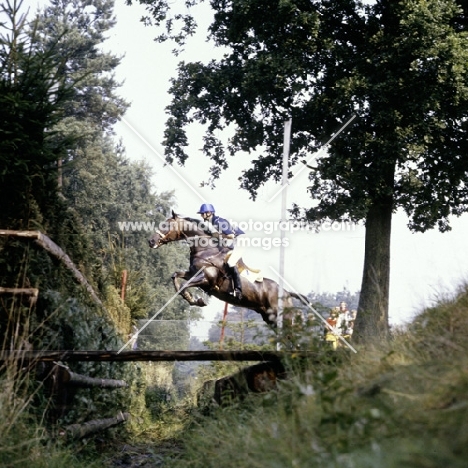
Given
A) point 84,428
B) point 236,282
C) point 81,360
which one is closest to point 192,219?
point 236,282

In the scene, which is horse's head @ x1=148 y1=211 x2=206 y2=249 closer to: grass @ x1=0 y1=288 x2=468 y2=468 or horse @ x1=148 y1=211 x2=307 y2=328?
horse @ x1=148 y1=211 x2=307 y2=328

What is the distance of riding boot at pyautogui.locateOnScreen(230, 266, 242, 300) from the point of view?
17812 millimetres

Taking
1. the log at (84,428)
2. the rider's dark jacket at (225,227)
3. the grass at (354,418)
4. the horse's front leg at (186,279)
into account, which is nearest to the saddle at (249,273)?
the horse's front leg at (186,279)

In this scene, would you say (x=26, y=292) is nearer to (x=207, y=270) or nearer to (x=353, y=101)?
(x=207, y=270)

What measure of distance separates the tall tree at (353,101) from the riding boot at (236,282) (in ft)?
8.71

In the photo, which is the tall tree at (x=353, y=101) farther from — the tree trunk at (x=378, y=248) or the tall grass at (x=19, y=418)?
the tall grass at (x=19, y=418)

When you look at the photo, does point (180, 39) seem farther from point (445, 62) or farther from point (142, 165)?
point (142, 165)

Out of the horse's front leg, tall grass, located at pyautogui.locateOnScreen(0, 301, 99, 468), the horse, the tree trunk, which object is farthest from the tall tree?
tall grass, located at pyautogui.locateOnScreen(0, 301, 99, 468)

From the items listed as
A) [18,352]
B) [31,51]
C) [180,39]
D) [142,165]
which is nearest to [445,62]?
[180,39]

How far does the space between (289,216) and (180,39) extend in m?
5.58

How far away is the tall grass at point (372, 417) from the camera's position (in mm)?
3398

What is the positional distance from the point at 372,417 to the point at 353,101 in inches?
621

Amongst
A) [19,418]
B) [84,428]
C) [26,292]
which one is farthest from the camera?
[84,428]

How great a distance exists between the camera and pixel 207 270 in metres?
17.4
